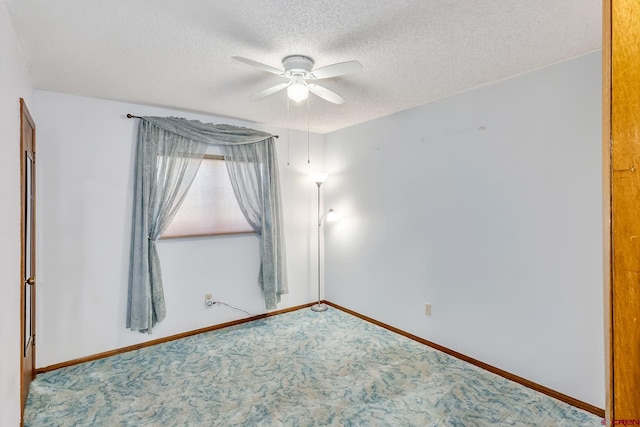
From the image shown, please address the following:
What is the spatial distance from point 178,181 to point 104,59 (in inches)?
53.8

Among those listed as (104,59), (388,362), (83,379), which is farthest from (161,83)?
(388,362)

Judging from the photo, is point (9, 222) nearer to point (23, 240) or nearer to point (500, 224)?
point (23, 240)

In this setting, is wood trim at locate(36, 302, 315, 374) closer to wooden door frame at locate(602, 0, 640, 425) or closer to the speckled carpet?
the speckled carpet

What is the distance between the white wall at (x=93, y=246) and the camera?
2822 mm

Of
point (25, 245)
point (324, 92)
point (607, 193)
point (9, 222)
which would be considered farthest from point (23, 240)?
point (607, 193)

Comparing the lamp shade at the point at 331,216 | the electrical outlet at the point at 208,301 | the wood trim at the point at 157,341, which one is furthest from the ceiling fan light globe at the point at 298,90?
the wood trim at the point at 157,341

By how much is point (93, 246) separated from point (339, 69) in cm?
270

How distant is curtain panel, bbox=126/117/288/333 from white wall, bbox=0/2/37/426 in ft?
3.92

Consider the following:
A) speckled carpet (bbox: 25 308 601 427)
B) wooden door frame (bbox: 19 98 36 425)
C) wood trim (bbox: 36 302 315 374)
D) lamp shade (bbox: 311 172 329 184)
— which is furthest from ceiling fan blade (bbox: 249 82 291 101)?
wood trim (bbox: 36 302 315 374)

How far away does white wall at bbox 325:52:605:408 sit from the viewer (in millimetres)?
2229

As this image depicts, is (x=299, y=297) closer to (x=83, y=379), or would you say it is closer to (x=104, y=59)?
(x=83, y=379)

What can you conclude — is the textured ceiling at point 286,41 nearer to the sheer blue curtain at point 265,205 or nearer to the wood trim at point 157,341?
the sheer blue curtain at point 265,205

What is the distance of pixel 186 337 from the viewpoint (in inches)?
138

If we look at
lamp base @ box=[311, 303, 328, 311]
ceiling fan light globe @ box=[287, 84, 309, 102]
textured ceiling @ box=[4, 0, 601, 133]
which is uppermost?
textured ceiling @ box=[4, 0, 601, 133]
